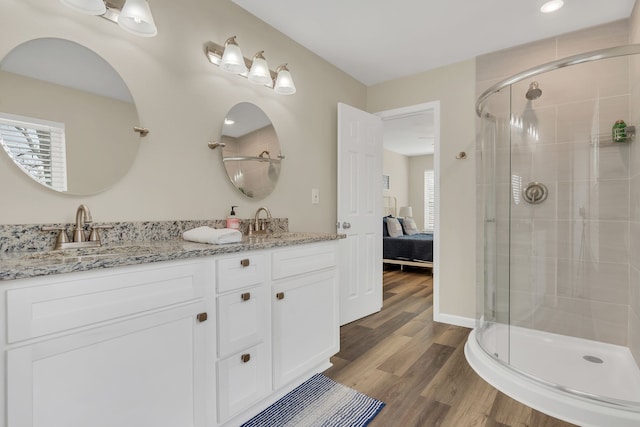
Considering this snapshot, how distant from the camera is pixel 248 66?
7.27 ft

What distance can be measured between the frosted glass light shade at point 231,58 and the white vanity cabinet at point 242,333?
1.20 metres

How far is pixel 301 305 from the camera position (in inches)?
73.4

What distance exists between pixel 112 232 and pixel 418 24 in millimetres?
2424

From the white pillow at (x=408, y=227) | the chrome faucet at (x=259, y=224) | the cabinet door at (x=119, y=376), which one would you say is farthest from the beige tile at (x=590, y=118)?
the white pillow at (x=408, y=227)

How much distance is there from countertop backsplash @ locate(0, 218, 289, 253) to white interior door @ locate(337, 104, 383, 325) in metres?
1.12

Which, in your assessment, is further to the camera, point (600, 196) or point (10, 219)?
point (600, 196)

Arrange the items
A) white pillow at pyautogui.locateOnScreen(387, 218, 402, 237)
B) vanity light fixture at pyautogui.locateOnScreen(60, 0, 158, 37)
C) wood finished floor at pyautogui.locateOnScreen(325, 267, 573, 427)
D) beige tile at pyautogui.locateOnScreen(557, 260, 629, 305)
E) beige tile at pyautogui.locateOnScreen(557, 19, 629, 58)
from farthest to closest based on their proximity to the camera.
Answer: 1. white pillow at pyautogui.locateOnScreen(387, 218, 402, 237)
2. beige tile at pyautogui.locateOnScreen(557, 19, 629, 58)
3. beige tile at pyautogui.locateOnScreen(557, 260, 629, 305)
4. wood finished floor at pyautogui.locateOnScreen(325, 267, 573, 427)
5. vanity light fixture at pyautogui.locateOnScreen(60, 0, 158, 37)

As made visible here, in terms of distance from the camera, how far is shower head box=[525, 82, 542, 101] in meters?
2.32

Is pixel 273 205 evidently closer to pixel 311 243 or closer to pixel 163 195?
pixel 311 243

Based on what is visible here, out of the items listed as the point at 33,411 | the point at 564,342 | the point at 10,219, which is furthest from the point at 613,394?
the point at 10,219

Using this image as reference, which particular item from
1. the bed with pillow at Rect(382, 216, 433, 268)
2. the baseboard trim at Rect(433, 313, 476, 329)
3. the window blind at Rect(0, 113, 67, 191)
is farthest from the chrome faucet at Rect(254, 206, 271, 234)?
the bed with pillow at Rect(382, 216, 433, 268)

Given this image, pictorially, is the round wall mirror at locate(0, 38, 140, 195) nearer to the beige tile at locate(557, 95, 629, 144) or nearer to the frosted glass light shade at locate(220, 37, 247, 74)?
the frosted glass light shade at locate(220, 37, 247, 74)

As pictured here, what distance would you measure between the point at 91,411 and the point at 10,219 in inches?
32.6

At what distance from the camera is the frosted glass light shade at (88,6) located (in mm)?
1358
